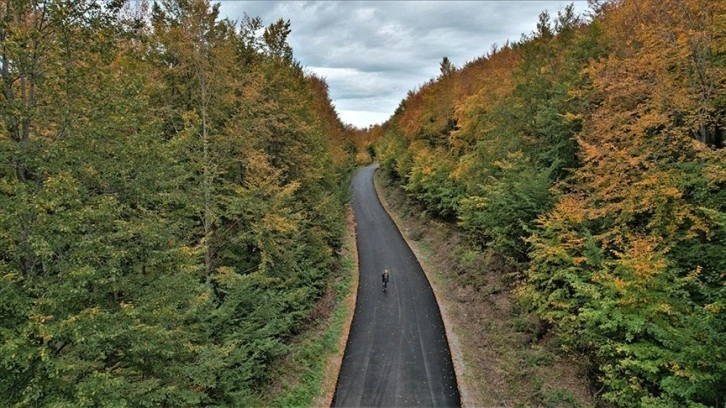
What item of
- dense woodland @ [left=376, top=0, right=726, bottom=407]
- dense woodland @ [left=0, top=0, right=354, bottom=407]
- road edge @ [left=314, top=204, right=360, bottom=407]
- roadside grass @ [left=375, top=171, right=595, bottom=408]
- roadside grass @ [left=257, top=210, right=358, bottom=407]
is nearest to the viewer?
dense woodland @ [left=0, top=0, right=354, bottom=407]

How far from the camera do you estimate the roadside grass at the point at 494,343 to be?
454 inches

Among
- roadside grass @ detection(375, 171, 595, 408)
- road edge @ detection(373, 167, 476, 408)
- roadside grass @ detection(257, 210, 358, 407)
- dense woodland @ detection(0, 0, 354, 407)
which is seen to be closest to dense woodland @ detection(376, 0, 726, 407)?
roadside grass @ detection(375, 171, 595, 408)

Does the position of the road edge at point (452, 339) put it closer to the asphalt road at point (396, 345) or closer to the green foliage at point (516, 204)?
the asphalt road at point (396, 345)

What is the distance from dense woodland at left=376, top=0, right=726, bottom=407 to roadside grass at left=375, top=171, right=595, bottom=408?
0.64 metres

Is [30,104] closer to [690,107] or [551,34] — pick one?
[690,107]

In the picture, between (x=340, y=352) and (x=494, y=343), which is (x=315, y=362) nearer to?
(x=340, y=352)

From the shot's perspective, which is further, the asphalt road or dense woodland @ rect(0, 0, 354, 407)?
the asphalt road

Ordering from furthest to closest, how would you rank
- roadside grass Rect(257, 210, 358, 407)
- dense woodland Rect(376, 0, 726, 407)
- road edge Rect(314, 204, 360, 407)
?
1. road edge Rect(314, 204, 360, 407)
2. roadside grass Rect(257, 210, 358, 407)
3. dense woodland Rect(376, 0, 726, 407)

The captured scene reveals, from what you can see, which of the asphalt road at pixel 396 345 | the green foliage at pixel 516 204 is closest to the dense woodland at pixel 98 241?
the asphalt road at pixel 396 345

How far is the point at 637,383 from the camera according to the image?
29.1ft

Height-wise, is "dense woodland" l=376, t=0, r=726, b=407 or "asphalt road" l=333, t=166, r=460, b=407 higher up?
"dense woodland" l=376, t=0, r=726, b=407

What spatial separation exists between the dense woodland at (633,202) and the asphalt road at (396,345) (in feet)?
14.0

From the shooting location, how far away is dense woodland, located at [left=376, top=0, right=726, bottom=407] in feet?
28.7

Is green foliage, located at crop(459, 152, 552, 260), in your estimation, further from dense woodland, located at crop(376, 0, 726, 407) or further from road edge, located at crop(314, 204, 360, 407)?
road edge, located at crop(314, 204, 360, 407)
